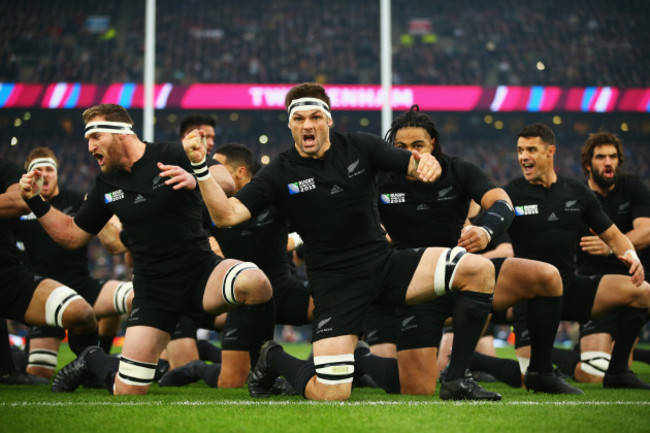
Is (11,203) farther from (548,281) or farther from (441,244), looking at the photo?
(548,281)

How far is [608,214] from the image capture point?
25.3 ft

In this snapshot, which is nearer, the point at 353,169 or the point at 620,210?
the point at 353,169

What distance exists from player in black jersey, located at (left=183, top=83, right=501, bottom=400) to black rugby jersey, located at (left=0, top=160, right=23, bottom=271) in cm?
222

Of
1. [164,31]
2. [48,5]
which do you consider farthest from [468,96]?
[48,5]

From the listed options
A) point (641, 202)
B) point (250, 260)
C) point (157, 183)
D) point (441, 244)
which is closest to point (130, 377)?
point (157, 183)

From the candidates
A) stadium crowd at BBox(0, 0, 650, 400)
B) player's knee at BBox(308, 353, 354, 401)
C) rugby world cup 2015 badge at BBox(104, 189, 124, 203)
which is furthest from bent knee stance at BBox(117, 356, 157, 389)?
stadium crowd at BBox(0, 0, 650, 400)

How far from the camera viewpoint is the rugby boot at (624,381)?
6469 millimetres

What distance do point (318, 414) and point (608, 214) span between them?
437 centimetres

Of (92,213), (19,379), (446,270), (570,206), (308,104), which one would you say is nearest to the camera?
(446,270)

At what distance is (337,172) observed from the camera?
5617mm

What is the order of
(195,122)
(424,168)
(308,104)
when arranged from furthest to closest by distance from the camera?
(195,122) < (308,104) < (424,168)

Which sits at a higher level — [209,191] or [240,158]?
[240,158]

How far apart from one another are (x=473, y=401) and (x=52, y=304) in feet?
→ 10.8

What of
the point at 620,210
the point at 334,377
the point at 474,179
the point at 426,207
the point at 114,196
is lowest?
the point at 334,377
